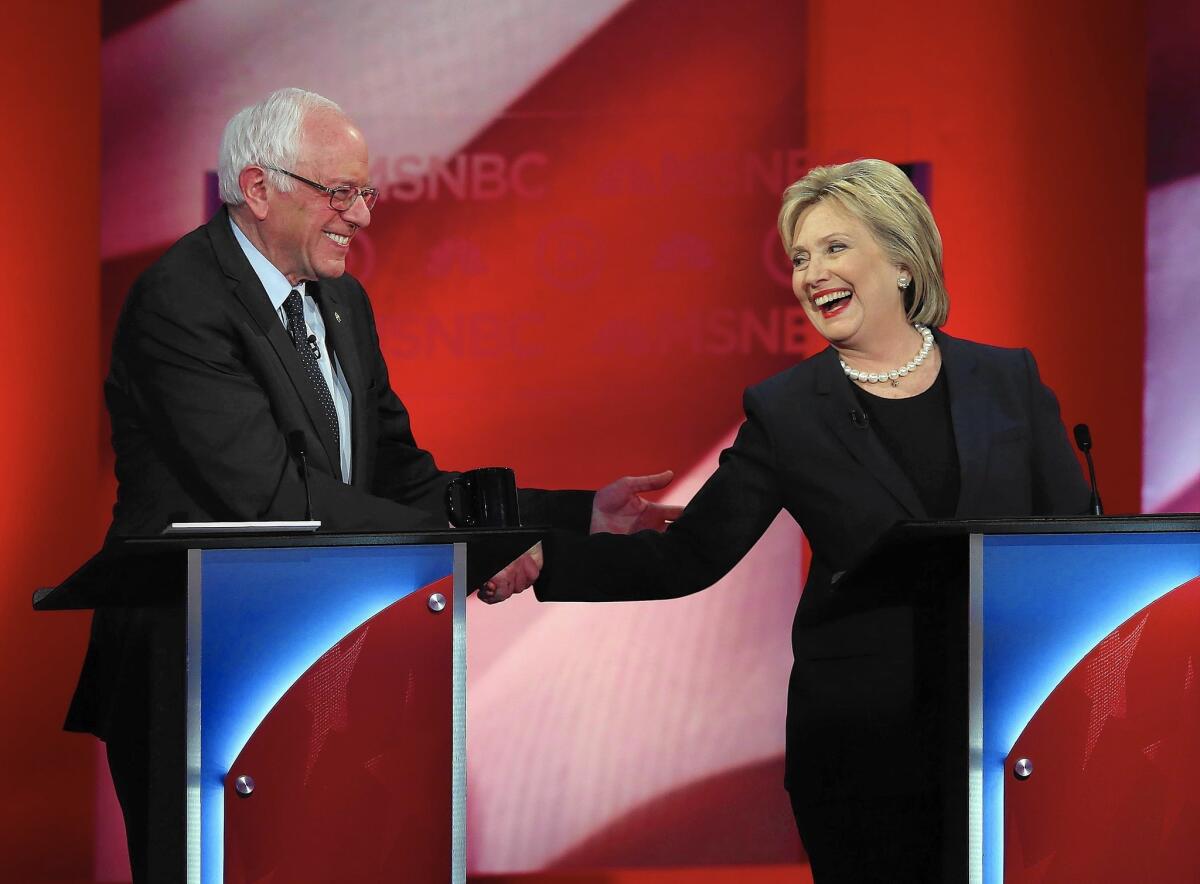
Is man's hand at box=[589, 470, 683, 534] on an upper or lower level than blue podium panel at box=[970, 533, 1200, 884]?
upper

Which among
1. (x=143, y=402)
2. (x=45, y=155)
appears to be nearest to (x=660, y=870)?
(x=143, y=402)

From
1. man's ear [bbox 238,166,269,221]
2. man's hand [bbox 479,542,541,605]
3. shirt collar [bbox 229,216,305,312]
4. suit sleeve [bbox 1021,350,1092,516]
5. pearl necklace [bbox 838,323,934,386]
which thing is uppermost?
man's ear [bbox 238,166,269,221]

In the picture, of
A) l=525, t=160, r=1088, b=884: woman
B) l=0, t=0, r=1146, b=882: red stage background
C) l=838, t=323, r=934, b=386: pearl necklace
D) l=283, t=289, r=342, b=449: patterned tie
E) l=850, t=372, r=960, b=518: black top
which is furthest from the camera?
l=0, t=0, r=1146, b=882: red stage background

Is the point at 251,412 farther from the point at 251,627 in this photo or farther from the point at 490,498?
the point at 251,627

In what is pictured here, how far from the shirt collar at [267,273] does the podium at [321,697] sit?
91 centimetres

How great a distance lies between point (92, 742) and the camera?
4.40 meters

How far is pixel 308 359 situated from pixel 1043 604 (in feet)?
4.84

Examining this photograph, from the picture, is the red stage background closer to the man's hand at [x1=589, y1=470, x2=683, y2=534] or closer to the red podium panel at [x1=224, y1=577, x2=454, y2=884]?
the man's hand at [x1=589, y1=470, x2=683, y2=534]

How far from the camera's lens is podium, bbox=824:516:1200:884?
2.02m

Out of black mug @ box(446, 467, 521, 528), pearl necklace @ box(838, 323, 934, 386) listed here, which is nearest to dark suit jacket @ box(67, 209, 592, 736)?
black mug @ box(446, 467, 521, 528)

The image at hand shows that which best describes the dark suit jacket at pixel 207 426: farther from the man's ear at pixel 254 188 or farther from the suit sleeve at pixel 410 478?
the suit sleeve at pixel 410 478

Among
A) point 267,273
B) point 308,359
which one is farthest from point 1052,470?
point 267,273

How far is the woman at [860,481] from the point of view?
2.44m

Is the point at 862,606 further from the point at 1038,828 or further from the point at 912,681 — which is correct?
the point at 1038,828
